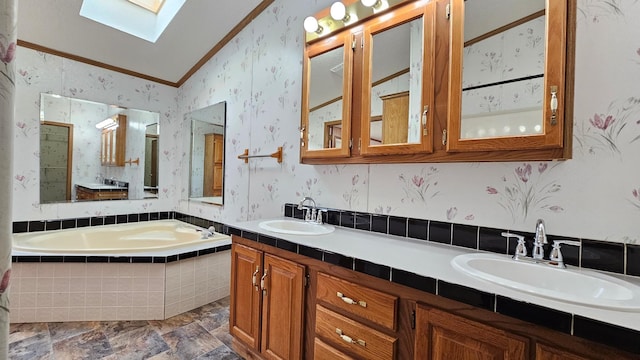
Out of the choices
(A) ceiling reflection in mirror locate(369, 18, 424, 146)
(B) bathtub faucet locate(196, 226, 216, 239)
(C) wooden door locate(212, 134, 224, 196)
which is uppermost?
(A) ceiling reflection in mirror locate(369, 18, 424, 146)

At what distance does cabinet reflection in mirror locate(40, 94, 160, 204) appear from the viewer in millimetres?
2781

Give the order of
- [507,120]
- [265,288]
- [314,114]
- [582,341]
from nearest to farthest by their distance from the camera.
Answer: [582,341]
[507,120]
[265,288]
[314,114]

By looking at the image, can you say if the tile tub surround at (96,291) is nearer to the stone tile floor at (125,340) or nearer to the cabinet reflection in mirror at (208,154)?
the stone tile floor at (125,340)

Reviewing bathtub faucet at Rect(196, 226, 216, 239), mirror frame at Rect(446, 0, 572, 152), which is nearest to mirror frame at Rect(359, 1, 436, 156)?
mirror frame at Rect(446, 0, 572, 152)

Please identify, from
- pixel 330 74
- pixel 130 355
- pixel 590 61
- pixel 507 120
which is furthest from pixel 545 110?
pixel 130 355

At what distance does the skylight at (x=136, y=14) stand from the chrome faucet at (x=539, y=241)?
9.48ft

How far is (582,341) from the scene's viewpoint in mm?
725

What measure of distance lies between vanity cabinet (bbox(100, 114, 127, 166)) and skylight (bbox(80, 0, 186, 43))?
3.24ft

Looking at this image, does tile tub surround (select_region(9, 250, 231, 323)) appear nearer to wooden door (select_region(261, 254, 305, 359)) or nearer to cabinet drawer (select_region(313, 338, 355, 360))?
wooden door (select_region(261, 254, 305, 359))

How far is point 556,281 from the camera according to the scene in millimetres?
1045

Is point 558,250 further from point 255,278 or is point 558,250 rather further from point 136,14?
point 136,14

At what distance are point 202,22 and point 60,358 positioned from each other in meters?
2.74

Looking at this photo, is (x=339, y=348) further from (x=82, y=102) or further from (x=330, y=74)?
(x=82, y=102)

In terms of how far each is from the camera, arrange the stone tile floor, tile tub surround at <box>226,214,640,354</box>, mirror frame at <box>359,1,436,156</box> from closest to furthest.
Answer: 1. tile tub surround at <box>226,214,640,354</box>
2. mirror frame at <box>359,1,436,156</box>
3. the stone tile floor
